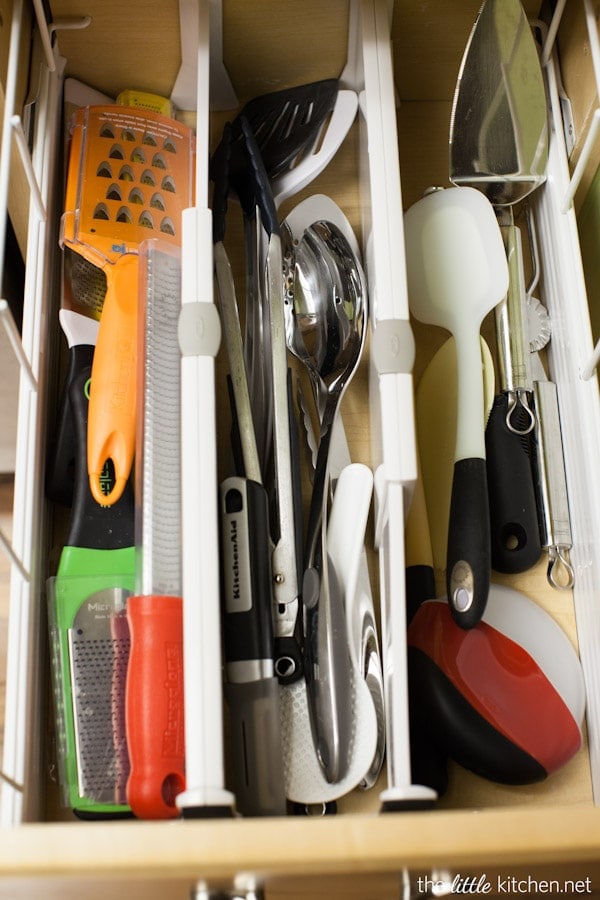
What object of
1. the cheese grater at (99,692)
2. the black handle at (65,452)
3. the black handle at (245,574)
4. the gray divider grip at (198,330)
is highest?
the gray divider grip at (198,330)

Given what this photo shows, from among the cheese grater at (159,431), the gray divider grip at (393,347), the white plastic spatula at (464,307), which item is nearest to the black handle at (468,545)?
the white plastic spatula at (464,307)

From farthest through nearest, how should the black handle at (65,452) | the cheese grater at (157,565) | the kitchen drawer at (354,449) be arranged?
1. the black handle at (65,452)
2. the cheese grater at (157,565)
3. the kitchen drawer at (354,449)

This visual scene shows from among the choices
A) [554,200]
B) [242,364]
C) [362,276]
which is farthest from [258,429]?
[554,200]

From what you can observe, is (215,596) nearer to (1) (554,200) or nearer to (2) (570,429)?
(2) (570,429)

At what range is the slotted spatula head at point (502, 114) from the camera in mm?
882

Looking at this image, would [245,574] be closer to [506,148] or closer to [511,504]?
[511,504]

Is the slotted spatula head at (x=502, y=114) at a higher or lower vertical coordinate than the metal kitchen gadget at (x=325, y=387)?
higher

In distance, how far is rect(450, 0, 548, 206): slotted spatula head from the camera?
0.88 m

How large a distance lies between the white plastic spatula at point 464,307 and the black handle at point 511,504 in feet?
0.14

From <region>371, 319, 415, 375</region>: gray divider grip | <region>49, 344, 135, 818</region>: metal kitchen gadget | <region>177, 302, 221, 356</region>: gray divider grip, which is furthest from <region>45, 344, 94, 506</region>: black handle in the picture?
<region>371, 319, 415, 375</region>: gray divider grip

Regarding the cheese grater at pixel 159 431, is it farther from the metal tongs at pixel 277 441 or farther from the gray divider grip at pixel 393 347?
the gray divider grip at pixel 393 347

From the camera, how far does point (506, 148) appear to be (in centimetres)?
89

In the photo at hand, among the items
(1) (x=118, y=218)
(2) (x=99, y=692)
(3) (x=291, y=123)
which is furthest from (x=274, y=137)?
(2) (x=99, y=692)

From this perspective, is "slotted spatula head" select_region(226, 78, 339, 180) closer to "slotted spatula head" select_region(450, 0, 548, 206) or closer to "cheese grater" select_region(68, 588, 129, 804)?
"slotted spatula head" select_region(450, 0, 548, 206)
